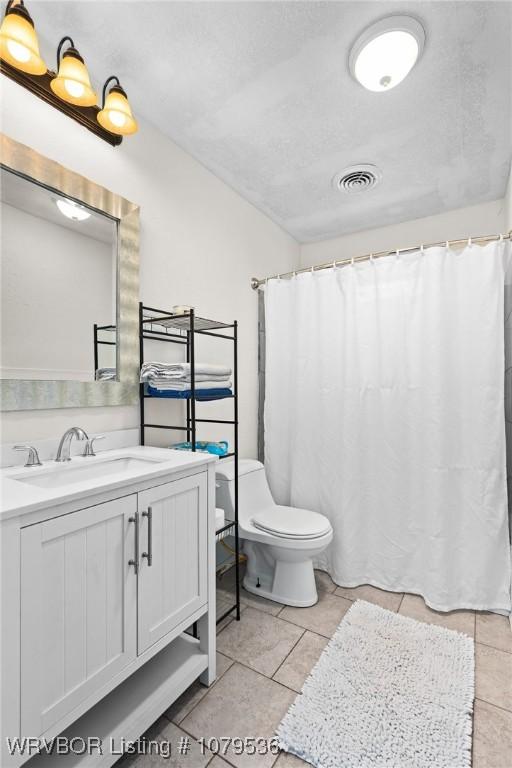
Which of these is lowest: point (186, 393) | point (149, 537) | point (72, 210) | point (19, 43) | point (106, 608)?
point (106, 608)

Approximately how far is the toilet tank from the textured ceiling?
170 cm

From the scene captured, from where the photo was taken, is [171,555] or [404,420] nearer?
[171,555]

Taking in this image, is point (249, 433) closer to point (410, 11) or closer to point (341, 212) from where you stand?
point (341, 212)

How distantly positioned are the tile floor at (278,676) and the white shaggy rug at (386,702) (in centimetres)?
5

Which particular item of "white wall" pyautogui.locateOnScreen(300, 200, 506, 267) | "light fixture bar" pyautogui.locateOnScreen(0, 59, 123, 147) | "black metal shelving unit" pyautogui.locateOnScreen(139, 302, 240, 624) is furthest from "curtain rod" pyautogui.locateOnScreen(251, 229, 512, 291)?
"light fixture bar" pyautogui.locateOnScreen(0, 59, 123, 147)

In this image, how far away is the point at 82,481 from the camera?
1.15 meters

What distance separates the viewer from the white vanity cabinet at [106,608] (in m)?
0.82

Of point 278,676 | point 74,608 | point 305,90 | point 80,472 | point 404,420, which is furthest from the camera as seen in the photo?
point 404,420

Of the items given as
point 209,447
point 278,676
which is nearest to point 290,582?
point 278,676

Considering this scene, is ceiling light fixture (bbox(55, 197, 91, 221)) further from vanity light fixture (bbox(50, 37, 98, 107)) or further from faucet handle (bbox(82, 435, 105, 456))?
faucet handle (bbox(82, 435, 105, 456))

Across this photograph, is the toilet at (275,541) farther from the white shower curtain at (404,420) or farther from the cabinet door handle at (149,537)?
the cabinet door handle at (149,537)

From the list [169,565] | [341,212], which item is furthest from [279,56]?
[169,565]

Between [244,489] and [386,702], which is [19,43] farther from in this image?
[386,702]

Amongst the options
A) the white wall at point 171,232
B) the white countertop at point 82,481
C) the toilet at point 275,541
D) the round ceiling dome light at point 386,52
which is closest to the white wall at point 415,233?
the white wall at point 171,232
